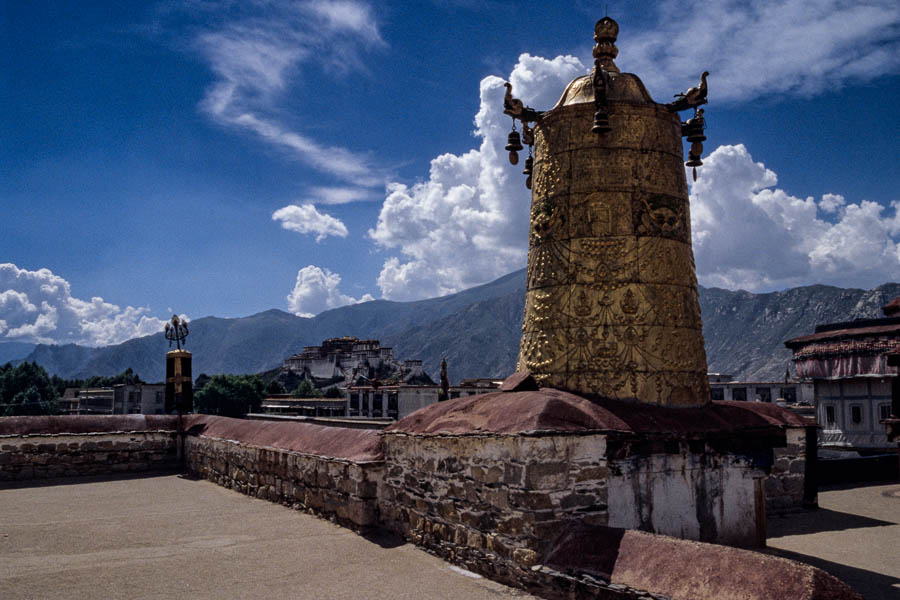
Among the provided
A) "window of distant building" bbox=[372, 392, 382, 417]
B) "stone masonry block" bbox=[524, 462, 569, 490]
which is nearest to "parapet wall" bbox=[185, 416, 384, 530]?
"stone masonry block" bbox=[524, 462, 569, 490]

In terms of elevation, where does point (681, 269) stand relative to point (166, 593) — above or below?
above

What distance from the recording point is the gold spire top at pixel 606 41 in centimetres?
952

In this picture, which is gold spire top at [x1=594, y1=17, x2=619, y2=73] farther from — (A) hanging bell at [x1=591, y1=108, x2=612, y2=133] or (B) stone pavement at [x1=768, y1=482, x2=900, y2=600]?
(B) stone pavement at [x1=768, y1=482, x2=900, y2=600]

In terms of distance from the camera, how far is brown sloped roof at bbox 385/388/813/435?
706cm

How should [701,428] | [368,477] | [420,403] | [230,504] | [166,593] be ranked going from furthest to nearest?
[420,403]
[230,504]
[368,477]
[701,428]
[166,593]

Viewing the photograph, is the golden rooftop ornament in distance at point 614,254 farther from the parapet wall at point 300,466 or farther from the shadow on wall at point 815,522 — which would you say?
the shadow on wall at point 815,522

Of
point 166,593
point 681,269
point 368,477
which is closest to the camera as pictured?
point 166,593

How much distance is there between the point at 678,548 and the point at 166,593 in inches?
193

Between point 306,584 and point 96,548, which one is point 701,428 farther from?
point 96,548

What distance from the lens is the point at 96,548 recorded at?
8.77 m

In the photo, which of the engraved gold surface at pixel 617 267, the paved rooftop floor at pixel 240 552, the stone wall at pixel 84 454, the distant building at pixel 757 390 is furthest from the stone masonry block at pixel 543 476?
the distant building at pixel 757 390

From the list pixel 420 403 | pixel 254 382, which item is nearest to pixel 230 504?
pixel 420 403

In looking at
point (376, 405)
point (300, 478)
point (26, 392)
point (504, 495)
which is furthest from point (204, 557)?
point (26, 392)

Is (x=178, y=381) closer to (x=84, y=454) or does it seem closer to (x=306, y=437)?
(x=84, y=454)
